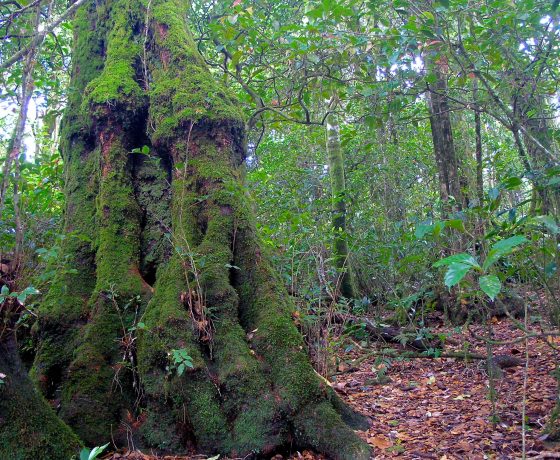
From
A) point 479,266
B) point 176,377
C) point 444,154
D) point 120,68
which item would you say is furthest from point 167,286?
point 444,154

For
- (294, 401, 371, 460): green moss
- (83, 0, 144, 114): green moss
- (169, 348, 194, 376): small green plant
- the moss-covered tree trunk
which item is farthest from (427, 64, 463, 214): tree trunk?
(169, 348, 194, 376): small green plant

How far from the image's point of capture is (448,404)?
3951mm

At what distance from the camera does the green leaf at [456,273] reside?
1871 millimetres

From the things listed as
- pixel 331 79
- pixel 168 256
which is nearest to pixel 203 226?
pixel 168 256

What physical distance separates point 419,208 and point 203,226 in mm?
7245

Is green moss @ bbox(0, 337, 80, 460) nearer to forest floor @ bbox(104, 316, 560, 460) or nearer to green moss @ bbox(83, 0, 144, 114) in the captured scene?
forest floor @ bbox(104, 316, 560, 460)

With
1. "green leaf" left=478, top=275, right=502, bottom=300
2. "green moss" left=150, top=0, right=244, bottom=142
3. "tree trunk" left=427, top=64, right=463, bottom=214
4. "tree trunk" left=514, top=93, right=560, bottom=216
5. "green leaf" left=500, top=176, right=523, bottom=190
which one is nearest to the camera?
"green leaf" left=478, top=275, right=502, bottom=300

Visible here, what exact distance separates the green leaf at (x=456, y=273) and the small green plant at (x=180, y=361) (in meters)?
1.77

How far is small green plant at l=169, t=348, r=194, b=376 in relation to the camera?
3.00 m

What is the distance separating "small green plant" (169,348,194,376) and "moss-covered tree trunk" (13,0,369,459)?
23mm

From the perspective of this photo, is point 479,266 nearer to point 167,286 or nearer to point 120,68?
point 167,286

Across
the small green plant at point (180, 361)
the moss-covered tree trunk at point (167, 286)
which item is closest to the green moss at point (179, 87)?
the moss-covered tree trunk at point (167, 286)

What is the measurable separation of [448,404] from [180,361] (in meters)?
2.29

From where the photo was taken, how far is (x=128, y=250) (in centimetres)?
405
